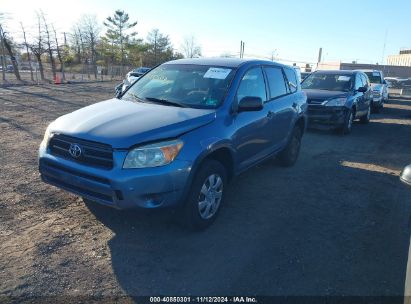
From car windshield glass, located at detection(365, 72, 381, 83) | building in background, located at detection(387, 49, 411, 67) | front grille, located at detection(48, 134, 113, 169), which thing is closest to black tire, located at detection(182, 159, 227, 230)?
front grille, located at detection(48, 134, 113, 169)

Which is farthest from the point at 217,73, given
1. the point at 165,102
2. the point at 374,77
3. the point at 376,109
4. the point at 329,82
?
the point at 374,77

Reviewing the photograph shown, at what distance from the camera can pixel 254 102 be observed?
4.42 meters

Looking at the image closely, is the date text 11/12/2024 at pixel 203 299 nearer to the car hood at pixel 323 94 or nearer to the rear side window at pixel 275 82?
the rear side window at pixel 275 82

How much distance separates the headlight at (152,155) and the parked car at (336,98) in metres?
7.43

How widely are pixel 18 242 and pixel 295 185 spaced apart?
12.9ft

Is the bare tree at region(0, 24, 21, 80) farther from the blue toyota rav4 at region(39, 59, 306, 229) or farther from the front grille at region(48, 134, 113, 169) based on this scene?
the front grille at region(48, 134, 113, 169)

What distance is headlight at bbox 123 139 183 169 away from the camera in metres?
3.41

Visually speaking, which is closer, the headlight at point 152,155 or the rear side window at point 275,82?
the headlight at point 152,155

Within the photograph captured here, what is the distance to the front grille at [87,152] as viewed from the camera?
11.3 feet

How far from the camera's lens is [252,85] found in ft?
16.5

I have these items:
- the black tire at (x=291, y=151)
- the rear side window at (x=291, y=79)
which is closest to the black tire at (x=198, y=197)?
Result: the black tire at (x=291, y=151)

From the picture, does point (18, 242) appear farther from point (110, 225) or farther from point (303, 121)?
point (303, 121)

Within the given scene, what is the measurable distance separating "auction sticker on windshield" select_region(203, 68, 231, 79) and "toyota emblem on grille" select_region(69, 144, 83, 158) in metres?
1.98

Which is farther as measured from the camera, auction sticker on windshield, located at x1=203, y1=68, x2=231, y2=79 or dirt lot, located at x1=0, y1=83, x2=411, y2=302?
auction sticker on windshield, located at x1=203, y1=68, x2=231, y2=79
